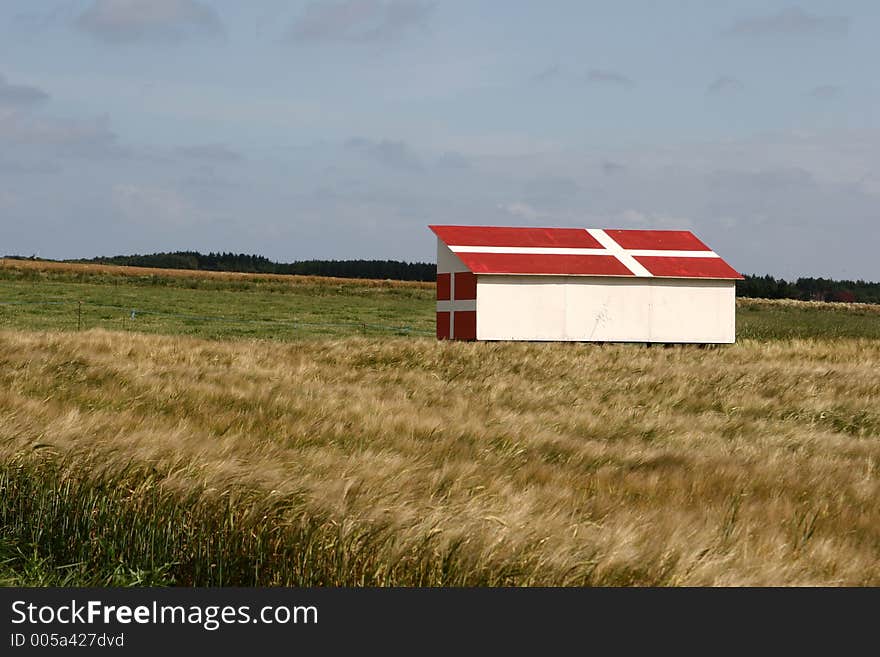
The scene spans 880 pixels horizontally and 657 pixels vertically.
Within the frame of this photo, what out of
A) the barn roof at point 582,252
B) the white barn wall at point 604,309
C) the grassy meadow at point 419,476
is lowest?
the grassy meadow at point 419,476

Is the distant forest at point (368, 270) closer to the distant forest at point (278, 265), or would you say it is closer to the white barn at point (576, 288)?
the distant forest at point (278, 265)

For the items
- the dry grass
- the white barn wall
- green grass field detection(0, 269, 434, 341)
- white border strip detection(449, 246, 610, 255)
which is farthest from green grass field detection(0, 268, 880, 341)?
the dry grass

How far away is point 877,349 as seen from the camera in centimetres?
3198

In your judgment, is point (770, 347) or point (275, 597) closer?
point (275, 597)

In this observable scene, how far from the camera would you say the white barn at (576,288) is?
1093 inches

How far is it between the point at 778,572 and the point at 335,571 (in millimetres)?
2396

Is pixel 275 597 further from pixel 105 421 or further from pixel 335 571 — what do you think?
pixel 105 421

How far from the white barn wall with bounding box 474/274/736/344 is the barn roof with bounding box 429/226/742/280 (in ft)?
0.89

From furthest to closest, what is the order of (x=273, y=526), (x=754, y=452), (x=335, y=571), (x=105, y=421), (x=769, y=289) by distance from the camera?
1. (x=769, y=289)
2. (x=754, y=452)
3. (x=105, y=421)
4. (x=273, y=526)
5. (x=335, y=571)

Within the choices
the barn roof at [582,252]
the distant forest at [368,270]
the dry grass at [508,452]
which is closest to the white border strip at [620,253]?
the barn roof at [582,252]

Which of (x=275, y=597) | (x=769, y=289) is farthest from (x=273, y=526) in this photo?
(x=769, y=289)

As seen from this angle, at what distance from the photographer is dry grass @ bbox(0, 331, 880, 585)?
592cm

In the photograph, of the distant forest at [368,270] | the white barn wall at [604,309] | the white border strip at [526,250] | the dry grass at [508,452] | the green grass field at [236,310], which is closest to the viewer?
the dry grass at [508,452]

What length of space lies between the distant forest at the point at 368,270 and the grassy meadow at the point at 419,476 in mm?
112526
